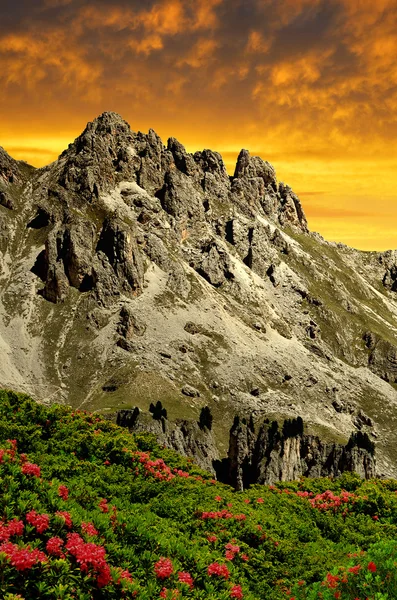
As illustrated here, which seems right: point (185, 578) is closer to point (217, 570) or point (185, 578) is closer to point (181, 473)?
point (217, 570)

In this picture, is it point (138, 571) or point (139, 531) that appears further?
point (139, 531)

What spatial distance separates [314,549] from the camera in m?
20.6

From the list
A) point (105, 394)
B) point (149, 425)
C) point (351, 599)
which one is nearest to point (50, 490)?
point (351, 599)

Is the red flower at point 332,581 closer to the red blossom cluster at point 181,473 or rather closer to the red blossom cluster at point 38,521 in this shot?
the red blossom cluster at point 38,521

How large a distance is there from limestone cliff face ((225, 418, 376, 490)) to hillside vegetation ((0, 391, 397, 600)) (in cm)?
10098

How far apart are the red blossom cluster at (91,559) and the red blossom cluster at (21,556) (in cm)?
88

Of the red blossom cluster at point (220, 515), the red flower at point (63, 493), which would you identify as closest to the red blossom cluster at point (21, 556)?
the red flower at point (63, 493)

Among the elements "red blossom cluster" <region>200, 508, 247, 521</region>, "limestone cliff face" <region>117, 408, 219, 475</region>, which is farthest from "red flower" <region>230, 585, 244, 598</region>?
"limestone cliff face" <region>117, 408, 219, 475</region>

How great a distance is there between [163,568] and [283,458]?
123599 mm

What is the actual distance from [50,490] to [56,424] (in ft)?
38.2

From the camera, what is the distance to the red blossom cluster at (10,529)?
1126cm

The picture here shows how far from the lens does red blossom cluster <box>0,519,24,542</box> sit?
11.3 m

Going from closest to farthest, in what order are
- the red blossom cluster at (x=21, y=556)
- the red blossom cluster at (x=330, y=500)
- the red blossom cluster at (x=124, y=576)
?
the red blossom cluster at (x=21, y=556)
the red blossom cluster at (x=124, y=576)
the red blossom cluster at (x=330, y=500)

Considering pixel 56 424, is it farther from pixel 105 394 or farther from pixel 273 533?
pixel 105 394
